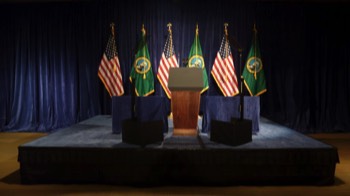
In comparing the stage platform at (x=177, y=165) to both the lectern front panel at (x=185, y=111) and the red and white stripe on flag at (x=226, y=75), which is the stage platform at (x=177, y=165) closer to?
the lectern front panel at (x=185, y=111)

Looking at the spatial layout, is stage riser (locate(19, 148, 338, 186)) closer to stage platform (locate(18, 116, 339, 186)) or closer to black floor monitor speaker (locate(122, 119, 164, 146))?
stage platform (locate(18, 116, 339, 186))

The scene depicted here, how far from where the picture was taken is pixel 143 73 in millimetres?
6398

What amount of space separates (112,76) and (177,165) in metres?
3.39

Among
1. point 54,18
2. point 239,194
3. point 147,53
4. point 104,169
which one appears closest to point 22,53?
point 54,18

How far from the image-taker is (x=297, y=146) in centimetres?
357

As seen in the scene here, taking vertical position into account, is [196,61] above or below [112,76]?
above

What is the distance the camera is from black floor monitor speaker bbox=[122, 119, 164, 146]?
367 cm

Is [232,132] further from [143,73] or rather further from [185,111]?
[143,73]

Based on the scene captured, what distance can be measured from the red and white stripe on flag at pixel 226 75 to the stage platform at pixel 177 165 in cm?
288

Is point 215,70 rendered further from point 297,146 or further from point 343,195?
point 343,195

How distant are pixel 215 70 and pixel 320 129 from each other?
2.45 metres

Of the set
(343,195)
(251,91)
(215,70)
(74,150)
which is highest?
(215,70)

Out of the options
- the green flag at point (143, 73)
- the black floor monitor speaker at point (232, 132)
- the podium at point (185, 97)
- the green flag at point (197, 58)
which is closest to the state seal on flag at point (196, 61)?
the green flag at point (197, 58)

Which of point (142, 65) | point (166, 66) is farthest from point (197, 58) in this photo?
point (142, 65)
